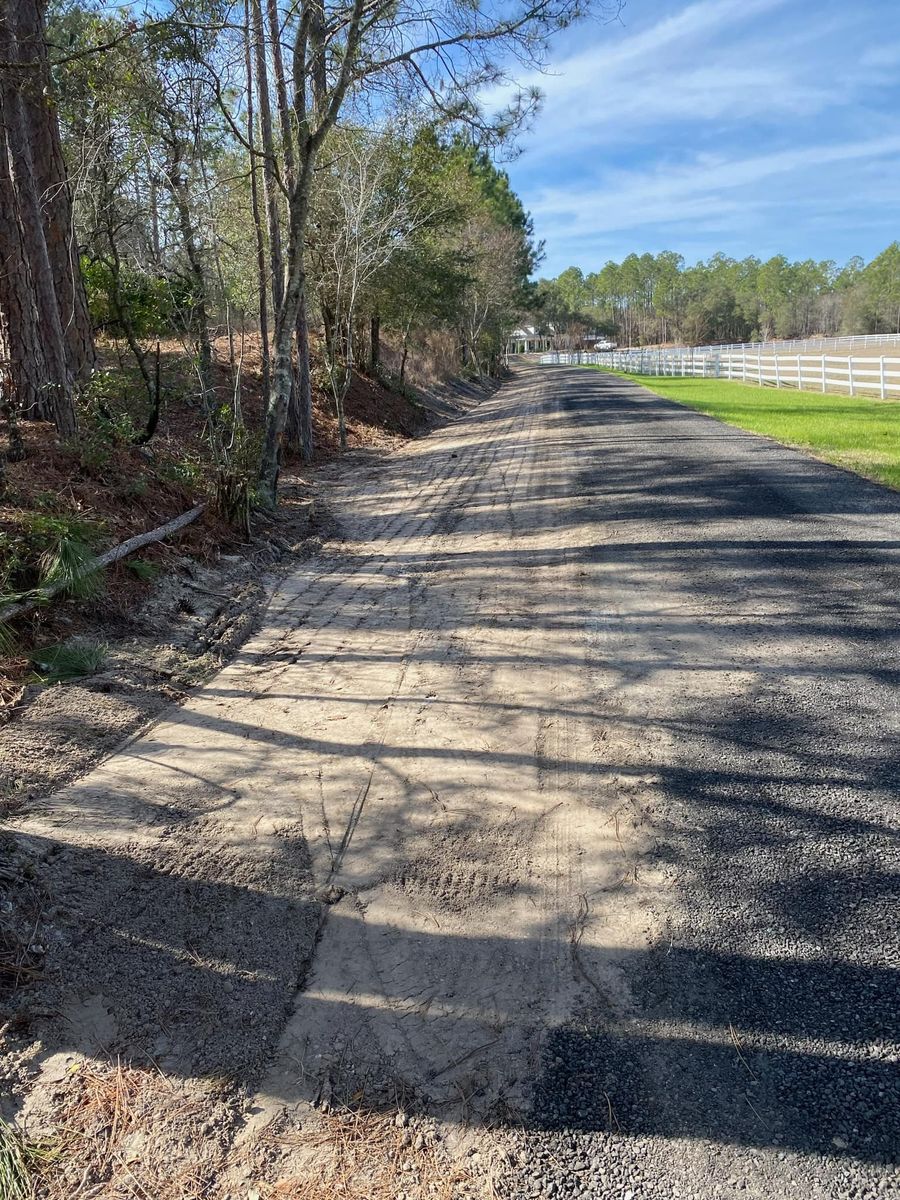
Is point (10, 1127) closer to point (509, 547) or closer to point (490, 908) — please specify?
point (490, 908)

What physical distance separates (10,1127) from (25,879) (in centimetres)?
95

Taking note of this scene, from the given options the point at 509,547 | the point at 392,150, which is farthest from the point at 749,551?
the point at 392,150

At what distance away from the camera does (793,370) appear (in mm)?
28516

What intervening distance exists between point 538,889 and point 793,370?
1164 inches

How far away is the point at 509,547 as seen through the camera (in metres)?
8.16

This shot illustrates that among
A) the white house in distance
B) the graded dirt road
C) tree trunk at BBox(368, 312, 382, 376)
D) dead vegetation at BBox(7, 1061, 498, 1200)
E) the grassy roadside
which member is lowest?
dead vegetation at BBox(7, 1061, 498, 1200)

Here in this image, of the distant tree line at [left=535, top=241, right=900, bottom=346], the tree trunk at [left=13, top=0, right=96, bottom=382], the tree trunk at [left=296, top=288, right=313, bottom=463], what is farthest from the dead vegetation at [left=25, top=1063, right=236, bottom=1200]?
the distant tree line at [left=535, top=241, right=900, bottom=346]

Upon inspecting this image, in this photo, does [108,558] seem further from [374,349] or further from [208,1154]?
[374,349]

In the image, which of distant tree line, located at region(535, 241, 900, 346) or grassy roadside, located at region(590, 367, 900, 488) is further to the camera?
distant tree line, located at region(535, 241, 900, 346)

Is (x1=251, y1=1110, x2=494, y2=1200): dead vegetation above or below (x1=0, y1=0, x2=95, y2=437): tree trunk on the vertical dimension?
below

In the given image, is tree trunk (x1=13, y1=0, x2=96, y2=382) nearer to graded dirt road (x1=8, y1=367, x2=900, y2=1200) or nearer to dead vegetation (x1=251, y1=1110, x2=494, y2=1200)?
graded dirt road (x1=8, y1=367, x2=900, y2=1200)

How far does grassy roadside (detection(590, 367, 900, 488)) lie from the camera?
11477 millimetres

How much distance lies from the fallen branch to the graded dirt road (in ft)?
4.21

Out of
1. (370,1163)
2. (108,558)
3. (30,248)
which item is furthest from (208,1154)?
(30,248)
